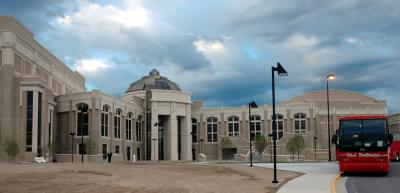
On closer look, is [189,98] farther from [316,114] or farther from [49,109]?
[49,109]

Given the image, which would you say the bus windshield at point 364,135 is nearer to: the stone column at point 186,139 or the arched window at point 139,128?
the arched window at point 139,128

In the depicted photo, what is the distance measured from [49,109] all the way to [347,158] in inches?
2319

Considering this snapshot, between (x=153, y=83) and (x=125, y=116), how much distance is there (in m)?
20.3

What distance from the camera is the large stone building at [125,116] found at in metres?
68.9

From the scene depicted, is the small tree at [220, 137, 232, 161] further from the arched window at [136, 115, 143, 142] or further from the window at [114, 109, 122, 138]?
the window at [114, 109, 122, 138]

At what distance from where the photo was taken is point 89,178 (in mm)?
28531

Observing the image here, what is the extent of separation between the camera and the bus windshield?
94.8 ft

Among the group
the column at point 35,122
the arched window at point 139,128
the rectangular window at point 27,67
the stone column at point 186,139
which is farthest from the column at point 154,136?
the column at point 35,122

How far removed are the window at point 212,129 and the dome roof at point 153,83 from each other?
442 inches

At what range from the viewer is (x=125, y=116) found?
308ft

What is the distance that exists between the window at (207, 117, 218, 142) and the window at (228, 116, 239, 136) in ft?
10.8

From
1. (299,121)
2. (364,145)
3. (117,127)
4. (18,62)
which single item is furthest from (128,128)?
(364,145)

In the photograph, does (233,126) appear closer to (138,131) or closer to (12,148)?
(138,131)

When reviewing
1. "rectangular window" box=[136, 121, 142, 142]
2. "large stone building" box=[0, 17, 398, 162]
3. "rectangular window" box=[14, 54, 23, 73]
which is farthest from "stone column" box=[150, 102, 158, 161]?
"rectangular window" box=[14, 54, 23, 73]
